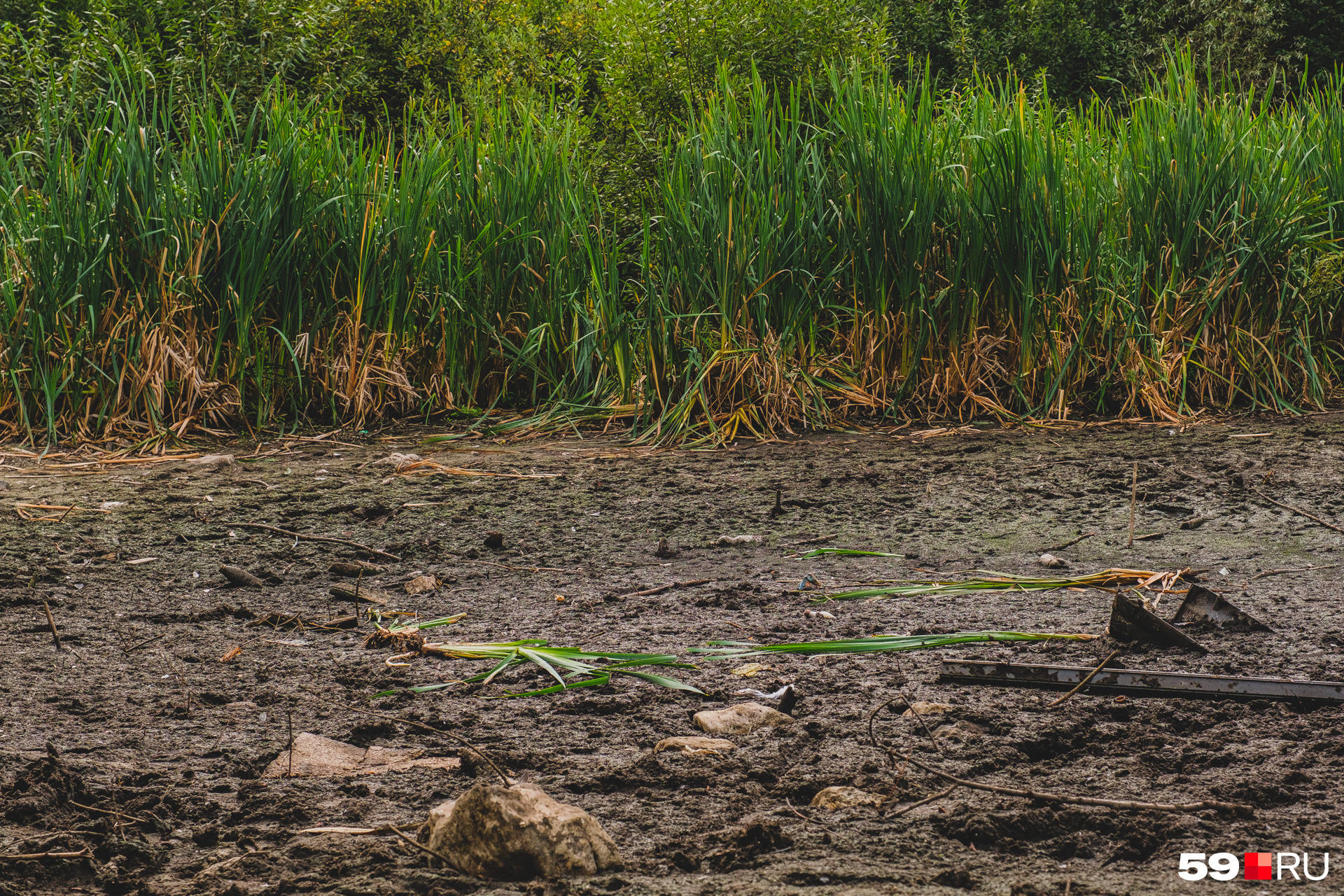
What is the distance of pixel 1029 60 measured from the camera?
15.1m

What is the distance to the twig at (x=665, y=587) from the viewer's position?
2.22m

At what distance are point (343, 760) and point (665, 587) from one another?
0.97 metres

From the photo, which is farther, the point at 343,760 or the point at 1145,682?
the point at 1145,682

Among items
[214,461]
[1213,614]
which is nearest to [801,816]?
[1213,614]

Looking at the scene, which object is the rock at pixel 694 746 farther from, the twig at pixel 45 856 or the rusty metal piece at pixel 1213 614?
the rusty metal piece at pixel 1213 614

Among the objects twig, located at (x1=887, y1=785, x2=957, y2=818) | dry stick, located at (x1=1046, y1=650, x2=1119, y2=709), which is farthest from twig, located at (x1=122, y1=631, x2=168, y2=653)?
dry stick, located at (x1=1046, y1=650, x2=1119, y2=709)

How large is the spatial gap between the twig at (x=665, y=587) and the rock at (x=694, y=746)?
2.60 feet

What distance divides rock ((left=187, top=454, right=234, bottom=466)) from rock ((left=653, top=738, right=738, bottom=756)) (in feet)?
8.45

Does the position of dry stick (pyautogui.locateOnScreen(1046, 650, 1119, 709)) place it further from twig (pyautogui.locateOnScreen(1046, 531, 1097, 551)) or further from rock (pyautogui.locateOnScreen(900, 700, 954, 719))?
twig (pyautogui.locateOnScreen(1046, 531, 1097, 551))

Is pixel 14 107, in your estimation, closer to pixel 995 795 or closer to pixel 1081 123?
pixel 1081 123

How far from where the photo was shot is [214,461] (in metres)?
3.52

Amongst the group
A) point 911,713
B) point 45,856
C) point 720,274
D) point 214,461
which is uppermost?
point 720,274

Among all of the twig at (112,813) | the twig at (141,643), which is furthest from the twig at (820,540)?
the twig at (112,813)

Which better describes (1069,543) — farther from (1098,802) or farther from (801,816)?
(801,816)
